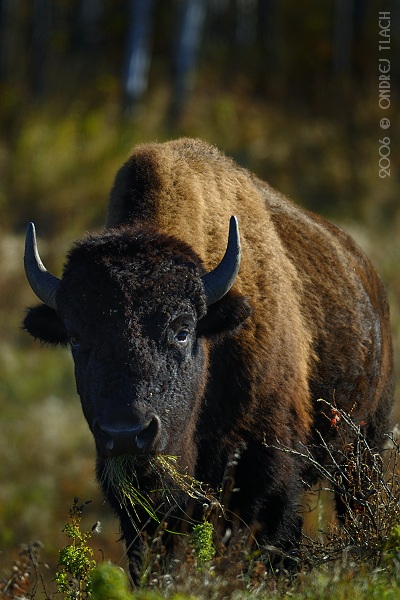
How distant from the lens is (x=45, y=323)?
245 inches

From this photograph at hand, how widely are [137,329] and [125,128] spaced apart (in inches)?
674

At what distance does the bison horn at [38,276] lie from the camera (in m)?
6.17

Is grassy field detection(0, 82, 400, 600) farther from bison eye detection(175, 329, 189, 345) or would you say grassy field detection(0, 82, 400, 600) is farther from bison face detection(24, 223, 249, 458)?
bison eye detection(175, 329, 189, 345)

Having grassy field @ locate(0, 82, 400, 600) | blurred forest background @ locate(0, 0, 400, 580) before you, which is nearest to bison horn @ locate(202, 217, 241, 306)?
grassy field @ locate(0, 82, 400, 600)

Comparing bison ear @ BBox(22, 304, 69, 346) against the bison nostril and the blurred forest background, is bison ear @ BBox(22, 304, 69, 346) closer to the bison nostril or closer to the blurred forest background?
the bison nostril

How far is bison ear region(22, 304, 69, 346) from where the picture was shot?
622cm

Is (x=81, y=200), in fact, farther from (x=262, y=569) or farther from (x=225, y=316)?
(x=262, y=569)

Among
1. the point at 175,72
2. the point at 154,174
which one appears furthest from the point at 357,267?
the point at 175,72

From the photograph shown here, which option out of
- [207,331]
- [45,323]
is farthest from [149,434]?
[45,323]

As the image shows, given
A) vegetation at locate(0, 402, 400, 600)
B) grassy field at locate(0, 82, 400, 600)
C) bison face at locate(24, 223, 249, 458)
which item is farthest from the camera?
grassy field at locate(0, 82, 400, 600)

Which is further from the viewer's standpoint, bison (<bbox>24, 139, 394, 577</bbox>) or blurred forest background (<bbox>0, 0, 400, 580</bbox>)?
blurred forest background (<bbox>0, 0, 400, 580</bbox>)

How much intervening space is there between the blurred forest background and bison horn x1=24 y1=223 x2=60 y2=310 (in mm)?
7362

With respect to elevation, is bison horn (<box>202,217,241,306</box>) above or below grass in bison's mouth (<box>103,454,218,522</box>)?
above

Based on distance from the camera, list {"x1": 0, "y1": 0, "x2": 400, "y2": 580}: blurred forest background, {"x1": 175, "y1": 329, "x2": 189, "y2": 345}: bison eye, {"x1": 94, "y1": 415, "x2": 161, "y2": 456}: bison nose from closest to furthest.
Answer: {"x1": 94, "y1": 415, "x2": 161, "y2": 456}: bison nose → {"x1": 175, "y1": 329, "x2": 189, "y2": 345}: bison eye → {"x1": 0, "y1": 0, "x2": 400, "y2": 580}: blurred forest background
